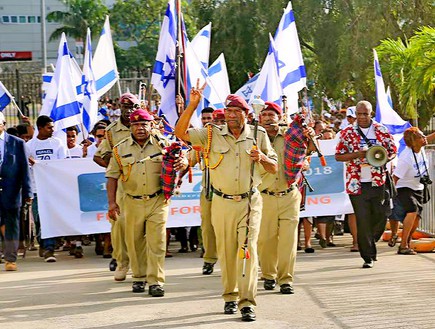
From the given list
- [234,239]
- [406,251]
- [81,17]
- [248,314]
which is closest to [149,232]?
[234,239]

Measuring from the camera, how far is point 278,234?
10.9 metres

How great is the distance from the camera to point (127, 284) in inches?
455

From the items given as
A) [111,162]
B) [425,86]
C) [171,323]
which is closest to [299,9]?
[425,86]

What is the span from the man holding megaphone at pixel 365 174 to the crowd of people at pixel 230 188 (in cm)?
1

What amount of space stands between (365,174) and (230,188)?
11.4 feet

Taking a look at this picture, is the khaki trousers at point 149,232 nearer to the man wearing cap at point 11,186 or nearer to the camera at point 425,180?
the man wearing cap at point 11,186

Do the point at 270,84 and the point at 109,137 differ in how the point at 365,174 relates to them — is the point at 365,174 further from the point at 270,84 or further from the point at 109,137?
the point at 270,84

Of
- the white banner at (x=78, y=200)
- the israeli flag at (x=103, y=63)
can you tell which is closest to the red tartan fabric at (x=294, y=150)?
the white banner at (x=78, y=200)

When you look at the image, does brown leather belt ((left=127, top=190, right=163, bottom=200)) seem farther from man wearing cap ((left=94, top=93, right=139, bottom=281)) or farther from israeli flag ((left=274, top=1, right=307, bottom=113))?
israeli flag ((left=274, top=1, right=307, bottom=113))

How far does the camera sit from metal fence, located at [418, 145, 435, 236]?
48.4 ft

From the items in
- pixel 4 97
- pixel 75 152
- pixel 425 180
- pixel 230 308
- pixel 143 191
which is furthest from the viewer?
pixel 4 97

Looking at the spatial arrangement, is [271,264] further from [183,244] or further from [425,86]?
[425,86]

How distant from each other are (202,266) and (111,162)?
278 cm

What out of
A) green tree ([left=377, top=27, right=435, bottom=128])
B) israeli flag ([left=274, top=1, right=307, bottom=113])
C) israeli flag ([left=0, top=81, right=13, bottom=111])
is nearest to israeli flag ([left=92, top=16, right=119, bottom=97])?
israeli flag ([left=0, top=81, right=13, bottom=111])
